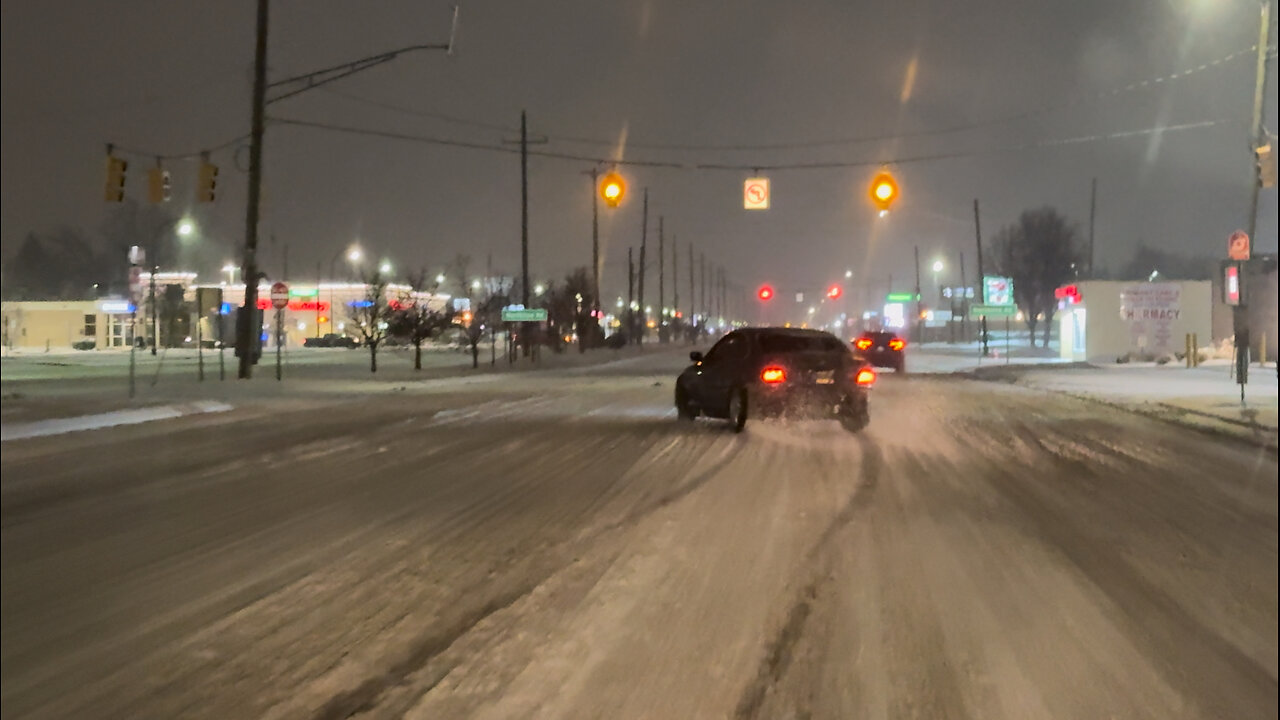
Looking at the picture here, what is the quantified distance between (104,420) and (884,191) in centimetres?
1558

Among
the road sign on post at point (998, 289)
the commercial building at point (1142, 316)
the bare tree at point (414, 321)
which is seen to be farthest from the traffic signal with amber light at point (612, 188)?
the road sign on post at point (998, 289)

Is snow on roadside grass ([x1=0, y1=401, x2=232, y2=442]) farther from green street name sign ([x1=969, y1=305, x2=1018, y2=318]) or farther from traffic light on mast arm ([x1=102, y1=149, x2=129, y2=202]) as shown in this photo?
green street name sign ([x1=969, y1=305, x2=1018, y2=318])

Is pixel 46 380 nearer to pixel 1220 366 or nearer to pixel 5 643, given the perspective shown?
pixel 5 643

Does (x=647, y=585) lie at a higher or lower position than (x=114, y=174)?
lower

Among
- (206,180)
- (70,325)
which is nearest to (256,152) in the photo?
(206,180)

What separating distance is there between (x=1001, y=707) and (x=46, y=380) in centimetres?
3560

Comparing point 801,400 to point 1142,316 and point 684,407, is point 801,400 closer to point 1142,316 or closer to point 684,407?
point 684,407

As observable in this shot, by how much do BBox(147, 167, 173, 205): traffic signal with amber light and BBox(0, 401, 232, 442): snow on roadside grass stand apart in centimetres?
653

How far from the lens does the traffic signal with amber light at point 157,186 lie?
29.4 m

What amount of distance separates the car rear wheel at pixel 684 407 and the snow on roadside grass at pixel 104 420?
967cm

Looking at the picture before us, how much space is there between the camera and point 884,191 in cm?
2455

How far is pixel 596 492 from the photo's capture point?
11938 mm

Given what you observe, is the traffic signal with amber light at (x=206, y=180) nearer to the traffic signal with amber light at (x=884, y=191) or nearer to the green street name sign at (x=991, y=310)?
the traffic signal with amber light at (x=884, y=191)

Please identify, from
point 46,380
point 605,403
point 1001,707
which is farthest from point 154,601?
point 46,380
